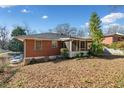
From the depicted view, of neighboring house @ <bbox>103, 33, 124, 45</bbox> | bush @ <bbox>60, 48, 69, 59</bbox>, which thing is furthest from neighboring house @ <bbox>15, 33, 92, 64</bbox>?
neighboring house @ <bbox>103, 33, 124, 45</bbox>

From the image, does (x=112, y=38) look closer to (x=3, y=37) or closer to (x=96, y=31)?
(x=96, y=31)

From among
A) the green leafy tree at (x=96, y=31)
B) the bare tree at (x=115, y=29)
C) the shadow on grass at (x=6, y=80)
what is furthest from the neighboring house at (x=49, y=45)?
the bare tree at (x=115, y=29)

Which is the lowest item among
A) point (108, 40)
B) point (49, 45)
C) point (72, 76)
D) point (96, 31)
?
point (72, 76)

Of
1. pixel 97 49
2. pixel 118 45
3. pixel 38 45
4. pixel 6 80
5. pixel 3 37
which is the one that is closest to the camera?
pixel 6 80

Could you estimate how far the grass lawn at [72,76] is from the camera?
19.7ft

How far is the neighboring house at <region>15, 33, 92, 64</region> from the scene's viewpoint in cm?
964

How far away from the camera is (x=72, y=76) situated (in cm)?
660

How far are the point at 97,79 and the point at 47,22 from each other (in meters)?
2.35

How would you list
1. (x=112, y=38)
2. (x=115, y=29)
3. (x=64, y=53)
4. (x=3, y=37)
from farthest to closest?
1. (x=64, y=53)
2. (x=112, y=38)
3. (x=115, y=29)
4. (x=3, y=37)

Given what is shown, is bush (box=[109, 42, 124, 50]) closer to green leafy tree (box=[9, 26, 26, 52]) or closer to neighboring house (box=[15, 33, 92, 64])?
neighboring house (box=[15, 33, 92, 64])

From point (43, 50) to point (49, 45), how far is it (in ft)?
1.66

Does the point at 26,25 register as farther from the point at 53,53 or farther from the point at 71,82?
the point at 53,53

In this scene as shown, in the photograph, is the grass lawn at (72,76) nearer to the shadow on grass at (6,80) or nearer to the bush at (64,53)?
the shadow on grass at (6,80)

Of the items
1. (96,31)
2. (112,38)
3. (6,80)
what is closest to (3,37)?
(6,80)
